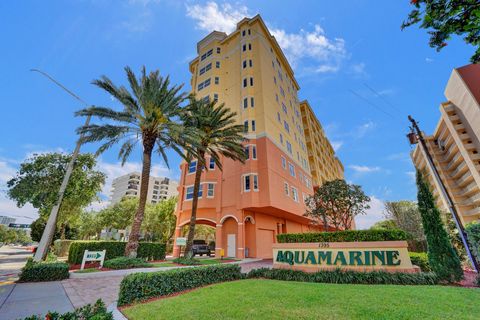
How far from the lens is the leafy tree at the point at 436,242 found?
9.20 metres

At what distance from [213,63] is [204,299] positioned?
108 ft

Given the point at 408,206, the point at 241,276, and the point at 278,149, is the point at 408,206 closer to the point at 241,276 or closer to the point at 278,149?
the point at 278,149

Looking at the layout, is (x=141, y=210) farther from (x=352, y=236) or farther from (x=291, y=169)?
→ (x=291, y=169)

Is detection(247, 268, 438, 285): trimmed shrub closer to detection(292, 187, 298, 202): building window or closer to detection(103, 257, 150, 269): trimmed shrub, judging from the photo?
detection(103, 257, 150, 269): trimmed shrub

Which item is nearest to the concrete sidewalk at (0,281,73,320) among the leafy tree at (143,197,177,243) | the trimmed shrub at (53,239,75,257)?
the trimmed shrub at (53,239,75,257)

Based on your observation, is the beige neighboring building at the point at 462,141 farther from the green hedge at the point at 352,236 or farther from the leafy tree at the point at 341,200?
the green hedge at the point at 352,236

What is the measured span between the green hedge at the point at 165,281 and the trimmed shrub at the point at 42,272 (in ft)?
22.7

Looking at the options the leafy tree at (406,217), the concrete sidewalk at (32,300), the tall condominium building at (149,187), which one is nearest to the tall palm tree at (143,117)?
the concrete sidewalk at (32,300)

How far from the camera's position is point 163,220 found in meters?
39.4

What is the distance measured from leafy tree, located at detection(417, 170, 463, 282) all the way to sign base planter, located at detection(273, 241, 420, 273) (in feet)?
3.05

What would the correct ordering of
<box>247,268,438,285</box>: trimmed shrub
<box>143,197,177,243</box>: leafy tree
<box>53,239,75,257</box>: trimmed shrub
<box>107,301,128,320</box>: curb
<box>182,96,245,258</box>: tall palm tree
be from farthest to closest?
<box>143,197,177,243</box>: leafy tree
<box>53,239,75,257</box>: trimmed shrub
<box>182,96,245,258</box>: tall palm tree
<box>247,268,438,285</box>: trimmed shrub
<box>107,301,128,320</box>: curb

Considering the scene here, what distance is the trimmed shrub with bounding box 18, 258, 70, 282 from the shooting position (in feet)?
34.1

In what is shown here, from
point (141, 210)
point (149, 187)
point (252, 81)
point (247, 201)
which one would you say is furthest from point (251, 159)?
point (149, 187)

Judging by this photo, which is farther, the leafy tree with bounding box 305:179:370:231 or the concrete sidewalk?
the leafy tree with bounding box 305:179:370:231
